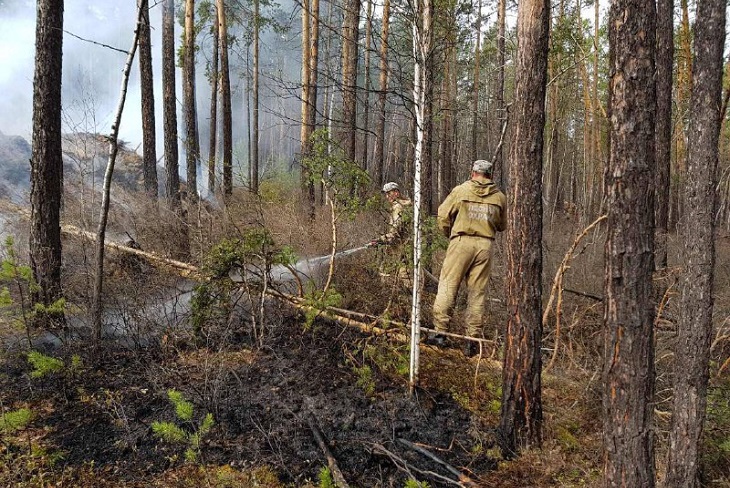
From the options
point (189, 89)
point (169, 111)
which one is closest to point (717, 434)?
point (169, 111)

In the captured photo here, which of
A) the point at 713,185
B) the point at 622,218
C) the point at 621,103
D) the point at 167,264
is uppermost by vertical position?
the point at 621,103

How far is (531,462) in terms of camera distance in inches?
126

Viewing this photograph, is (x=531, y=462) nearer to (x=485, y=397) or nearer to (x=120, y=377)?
(x=485, y=397)

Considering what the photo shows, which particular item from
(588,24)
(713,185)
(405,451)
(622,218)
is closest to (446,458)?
(405,451)

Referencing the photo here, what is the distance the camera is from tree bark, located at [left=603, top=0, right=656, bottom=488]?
6.72 feet

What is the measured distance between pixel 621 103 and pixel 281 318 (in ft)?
13.5

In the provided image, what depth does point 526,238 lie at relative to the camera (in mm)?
3299

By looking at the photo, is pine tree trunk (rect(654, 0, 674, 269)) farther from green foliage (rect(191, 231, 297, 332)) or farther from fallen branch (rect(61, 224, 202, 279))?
fallen branch (rect(61, 224, 202, 279))

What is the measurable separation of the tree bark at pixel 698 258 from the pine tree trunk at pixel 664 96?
184 inches

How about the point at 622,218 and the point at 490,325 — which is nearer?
the point at 622,218

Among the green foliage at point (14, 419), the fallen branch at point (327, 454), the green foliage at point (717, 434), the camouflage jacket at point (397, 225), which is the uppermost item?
the camouflage jacket at point (397, 225)

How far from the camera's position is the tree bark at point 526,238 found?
326cm

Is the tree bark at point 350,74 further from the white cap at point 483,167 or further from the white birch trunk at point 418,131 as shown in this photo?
the white birch trunk at point 418,131

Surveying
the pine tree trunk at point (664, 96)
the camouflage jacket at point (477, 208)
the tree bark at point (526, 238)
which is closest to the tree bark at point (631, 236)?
A: the tree bark at point (526, 238)
